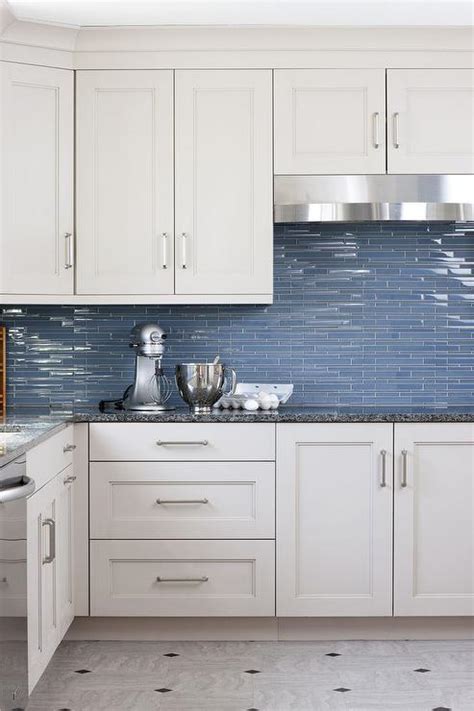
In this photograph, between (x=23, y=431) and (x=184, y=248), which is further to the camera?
(x=184, y=248)

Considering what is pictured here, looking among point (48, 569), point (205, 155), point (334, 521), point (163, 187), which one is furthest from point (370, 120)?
point (48, 569)

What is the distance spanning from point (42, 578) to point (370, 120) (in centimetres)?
211

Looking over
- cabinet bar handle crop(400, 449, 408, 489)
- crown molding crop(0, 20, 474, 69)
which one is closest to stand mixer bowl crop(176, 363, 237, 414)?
cabinet bar handle crop(400, 449, 408, 489)

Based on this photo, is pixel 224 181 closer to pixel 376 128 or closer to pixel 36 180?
pixel 376 128

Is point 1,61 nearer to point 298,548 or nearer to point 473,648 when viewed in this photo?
point 298,548

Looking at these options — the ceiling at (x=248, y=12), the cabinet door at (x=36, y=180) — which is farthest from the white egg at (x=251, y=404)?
the ceiling at (x=248, y=12)

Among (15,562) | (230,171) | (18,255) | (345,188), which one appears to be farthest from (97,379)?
(15,562)

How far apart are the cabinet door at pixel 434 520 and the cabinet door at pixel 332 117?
1.08 m

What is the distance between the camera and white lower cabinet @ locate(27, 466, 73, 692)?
A: 2.73m

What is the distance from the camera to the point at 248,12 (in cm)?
349

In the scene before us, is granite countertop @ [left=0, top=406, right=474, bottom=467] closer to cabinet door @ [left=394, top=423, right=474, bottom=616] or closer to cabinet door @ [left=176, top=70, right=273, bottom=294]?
cabinet door @ [left=394, top=423, right=474, bottom=616]

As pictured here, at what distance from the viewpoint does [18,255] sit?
3.64 meters

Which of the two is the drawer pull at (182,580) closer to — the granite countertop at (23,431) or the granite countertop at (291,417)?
the granite countertop at (291,417)

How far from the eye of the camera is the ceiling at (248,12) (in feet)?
11.2
